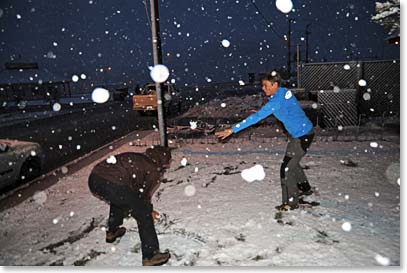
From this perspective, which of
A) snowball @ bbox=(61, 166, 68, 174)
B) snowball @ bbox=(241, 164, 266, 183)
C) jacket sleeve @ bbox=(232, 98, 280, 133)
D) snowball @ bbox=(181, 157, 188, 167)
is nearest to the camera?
jacket sleeve @ bbox=(232, 98, 280, 133)

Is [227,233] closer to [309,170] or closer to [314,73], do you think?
[309,170]

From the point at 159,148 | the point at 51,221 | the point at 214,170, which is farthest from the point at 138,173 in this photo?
the point at 214,170

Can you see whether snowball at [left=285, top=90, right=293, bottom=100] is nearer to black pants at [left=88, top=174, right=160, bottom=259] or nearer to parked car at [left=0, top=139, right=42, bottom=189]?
black pants at [left=88, top=174, right=160, bottom=259]

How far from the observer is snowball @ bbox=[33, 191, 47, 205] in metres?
5.25

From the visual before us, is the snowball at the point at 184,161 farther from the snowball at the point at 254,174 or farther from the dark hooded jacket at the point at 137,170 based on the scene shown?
the dark hooded jacket at the point at 137,170

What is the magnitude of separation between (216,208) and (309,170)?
2397 millimetres

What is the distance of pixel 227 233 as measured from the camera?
12.5 feet

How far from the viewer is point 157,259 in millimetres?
3234

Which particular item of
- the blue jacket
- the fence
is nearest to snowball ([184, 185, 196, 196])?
the blue jacket

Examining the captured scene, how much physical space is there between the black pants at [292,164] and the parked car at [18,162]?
5202 mm

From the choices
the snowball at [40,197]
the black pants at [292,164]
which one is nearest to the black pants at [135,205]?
the black pants at [292,164]

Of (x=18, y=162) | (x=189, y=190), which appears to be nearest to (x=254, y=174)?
(x=189, y=190)

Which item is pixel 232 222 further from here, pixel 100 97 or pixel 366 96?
pixel 100 97

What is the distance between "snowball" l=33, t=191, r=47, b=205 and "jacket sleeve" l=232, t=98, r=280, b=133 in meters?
3.67
